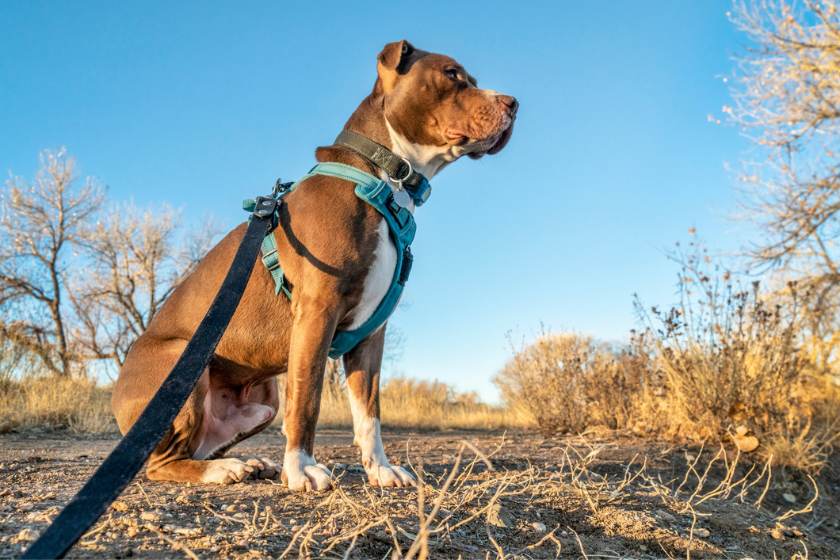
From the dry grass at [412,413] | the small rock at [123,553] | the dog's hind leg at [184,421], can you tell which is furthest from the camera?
the dry grass at [412,413]

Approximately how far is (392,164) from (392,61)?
0.55 metres

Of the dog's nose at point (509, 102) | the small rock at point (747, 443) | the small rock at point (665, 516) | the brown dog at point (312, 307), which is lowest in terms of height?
the small rock at point (665, 516)

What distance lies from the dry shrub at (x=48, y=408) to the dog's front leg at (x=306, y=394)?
21.8 feet

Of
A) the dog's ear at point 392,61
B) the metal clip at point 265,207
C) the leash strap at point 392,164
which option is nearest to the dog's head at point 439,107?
the dog's ear at point 392,61

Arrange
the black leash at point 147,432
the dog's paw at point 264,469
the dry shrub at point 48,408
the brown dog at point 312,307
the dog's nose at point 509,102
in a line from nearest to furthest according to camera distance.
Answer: the black leash at point 147,432 < the brown dog at point 312,307 < the dog's paw at point 264,469 < the dog's nose at point 509,102 < the dry shrub at point 48,408

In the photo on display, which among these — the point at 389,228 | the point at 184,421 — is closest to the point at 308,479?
the point at 184,421

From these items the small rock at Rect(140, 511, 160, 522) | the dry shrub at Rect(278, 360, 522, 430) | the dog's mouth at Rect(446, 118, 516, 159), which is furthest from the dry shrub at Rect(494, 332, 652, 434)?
the small rock at Rect(140, 511, 160, 522)

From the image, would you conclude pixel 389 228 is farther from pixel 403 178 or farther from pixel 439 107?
pixel 439 107

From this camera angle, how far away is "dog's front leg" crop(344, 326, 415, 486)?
2502 mm

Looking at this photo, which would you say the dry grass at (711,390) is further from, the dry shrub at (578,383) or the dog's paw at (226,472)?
the dog's paw at (226,472)

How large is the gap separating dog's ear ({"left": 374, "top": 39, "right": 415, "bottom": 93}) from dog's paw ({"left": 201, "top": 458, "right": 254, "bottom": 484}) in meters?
1.93

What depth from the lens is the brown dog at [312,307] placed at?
2.32 m

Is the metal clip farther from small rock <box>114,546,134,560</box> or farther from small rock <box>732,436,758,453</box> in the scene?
small rock <box>732,436,758,453</box>

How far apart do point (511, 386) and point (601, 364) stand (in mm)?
3042
